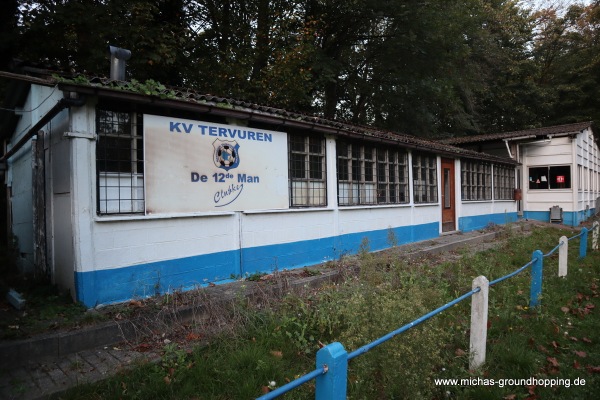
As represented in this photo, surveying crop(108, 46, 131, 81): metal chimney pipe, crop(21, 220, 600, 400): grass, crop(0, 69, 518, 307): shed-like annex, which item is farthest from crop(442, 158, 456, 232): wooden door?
crop(108, 46, 131, 81): metal chimney pipe

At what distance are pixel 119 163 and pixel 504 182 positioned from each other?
17.9m

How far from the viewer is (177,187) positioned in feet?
20.0

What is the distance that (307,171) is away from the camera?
329 inches

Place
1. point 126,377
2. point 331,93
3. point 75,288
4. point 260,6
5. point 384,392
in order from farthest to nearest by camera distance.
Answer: point 331,93
point 260,6
point 75,288
point 126,377
point 384,392

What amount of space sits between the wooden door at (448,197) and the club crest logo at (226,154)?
29.7ft

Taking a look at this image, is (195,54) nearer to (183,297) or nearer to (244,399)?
(183,297)

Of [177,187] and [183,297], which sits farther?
[177,187]

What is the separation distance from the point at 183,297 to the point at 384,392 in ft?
10.8

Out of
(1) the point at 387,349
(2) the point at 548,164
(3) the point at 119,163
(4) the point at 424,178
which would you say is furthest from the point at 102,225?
(2) the point at 548,164

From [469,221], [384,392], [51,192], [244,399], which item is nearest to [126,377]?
[244,399]

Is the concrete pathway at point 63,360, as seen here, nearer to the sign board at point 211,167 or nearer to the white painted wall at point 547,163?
the sign board at point 211,167

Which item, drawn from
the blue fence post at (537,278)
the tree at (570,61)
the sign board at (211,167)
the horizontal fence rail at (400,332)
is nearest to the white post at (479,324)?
the horizontal fence rail at (400,332)

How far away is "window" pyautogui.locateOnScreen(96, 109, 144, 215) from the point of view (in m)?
5.41

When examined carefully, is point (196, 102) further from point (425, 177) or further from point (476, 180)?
point (476, 180)
